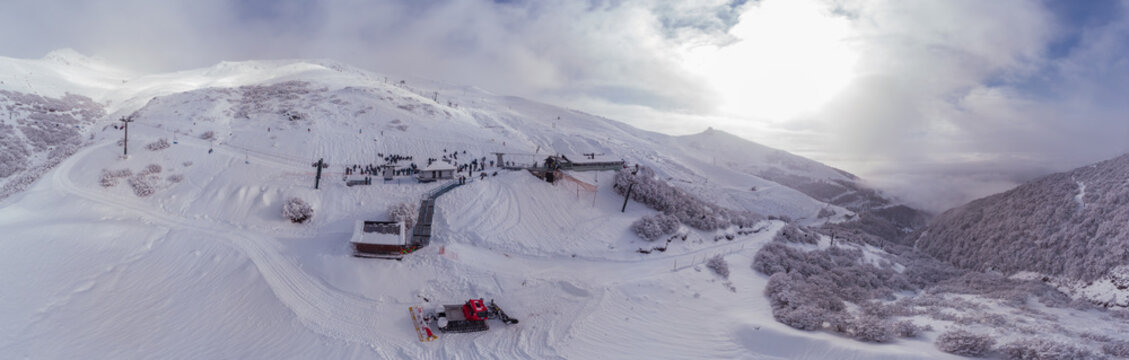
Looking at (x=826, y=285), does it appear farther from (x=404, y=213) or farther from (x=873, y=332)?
(x=404, y=213)

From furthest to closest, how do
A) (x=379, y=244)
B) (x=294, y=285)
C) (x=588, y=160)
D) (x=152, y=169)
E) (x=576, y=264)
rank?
(x=588, y=160)
(x=152, y=169)
(x=576, y=264)
(x=379, y=244)
(x=294, y=285)

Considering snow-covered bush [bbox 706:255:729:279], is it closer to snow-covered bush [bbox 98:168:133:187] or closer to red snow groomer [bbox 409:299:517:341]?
red snow groomer [bbox 409:299:517:341]

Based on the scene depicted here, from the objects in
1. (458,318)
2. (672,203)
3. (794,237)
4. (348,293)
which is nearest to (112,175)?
(348,293)

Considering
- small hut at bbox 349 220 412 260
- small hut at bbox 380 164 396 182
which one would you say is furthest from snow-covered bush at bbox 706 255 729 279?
small hut at bbox 380 164 396 182

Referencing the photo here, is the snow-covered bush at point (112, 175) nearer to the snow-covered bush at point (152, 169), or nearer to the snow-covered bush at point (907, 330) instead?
the snow-covered bush at point (152, 169)

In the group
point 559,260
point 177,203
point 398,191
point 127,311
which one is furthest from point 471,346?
point 177,203

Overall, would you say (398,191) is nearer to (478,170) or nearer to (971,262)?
(478,170)
